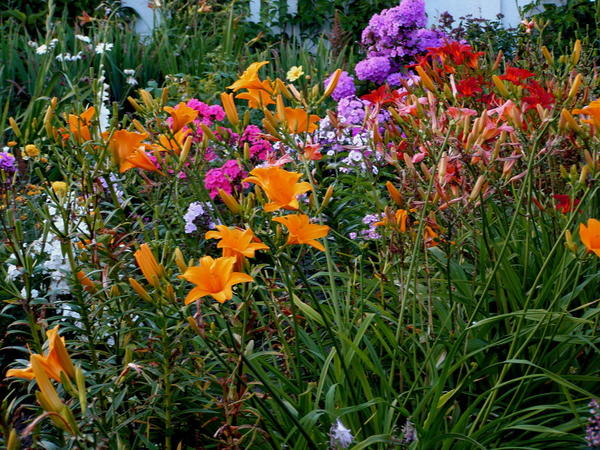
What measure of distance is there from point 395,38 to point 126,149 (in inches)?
132

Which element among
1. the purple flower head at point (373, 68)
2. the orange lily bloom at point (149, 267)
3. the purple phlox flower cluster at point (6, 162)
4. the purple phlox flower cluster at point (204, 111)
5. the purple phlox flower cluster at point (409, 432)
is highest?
the purple flower head at point (373, 68)

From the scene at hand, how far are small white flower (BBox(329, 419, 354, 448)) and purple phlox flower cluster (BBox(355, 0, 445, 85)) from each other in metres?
3.58

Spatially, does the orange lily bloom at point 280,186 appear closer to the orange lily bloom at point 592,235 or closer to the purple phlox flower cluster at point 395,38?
the orange lily bloom at point 592,235

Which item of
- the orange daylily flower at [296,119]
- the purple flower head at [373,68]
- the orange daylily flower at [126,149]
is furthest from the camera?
the purple flower head at [373,68]

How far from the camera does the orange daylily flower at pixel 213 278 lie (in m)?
1.31

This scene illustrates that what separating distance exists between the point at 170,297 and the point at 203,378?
1.35 ft

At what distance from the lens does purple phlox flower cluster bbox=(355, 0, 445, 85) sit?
4.77 m

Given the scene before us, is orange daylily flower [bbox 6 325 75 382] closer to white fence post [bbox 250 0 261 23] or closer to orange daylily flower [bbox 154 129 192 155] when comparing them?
orange daylily flower [bbox 154 129 192 155]

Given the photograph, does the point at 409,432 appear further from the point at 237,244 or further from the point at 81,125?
the point at 81,125

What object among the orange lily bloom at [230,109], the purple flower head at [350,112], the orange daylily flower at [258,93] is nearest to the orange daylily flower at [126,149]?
the orange lily bloom at [230,109]

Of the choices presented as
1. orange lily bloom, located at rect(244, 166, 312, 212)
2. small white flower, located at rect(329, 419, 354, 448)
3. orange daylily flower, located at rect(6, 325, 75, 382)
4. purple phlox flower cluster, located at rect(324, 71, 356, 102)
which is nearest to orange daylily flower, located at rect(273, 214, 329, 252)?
orange lily bloom, located at rect(244, 166, 312, 212)

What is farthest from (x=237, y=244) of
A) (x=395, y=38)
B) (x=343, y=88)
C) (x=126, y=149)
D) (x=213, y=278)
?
(x=395, y=38)

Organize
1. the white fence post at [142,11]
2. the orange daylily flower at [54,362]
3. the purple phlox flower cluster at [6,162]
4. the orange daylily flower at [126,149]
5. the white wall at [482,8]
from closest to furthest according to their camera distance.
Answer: the orange daylily flower at [54,362]
the orange daylily flower at [126,149]
the purple phlox flower cluster at [6,162]
the white wall at [482,8]
the white fence post at [142,11]

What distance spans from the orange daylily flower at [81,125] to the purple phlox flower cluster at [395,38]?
3009 mm
